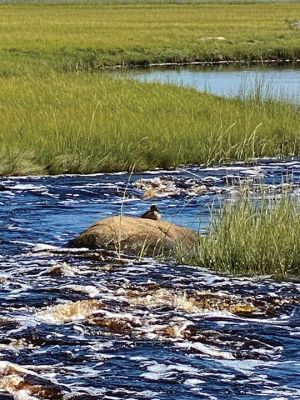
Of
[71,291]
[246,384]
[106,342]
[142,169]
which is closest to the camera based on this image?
[246,384]

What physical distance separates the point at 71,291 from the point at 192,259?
1771mm

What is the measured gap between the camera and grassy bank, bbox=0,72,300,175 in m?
18.6

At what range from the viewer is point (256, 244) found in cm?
1100

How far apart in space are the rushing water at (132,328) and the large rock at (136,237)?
24 cm

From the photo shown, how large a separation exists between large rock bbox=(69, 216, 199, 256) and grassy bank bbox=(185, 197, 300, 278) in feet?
2.22

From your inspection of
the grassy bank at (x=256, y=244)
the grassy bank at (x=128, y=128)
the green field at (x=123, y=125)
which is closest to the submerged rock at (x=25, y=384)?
the grassy bank at (x=256, y=244)

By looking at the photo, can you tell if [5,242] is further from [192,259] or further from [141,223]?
[192,259]

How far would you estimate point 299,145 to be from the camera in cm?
2127

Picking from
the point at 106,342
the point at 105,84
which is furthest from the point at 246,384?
the point at 105,84

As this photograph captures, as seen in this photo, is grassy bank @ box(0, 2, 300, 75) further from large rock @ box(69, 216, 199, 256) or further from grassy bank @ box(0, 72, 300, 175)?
large rock @ box(69, 216, 199, 256)

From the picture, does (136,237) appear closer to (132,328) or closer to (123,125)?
(132,328)

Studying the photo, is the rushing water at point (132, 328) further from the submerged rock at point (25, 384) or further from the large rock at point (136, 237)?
the large rock at point (136, 237)

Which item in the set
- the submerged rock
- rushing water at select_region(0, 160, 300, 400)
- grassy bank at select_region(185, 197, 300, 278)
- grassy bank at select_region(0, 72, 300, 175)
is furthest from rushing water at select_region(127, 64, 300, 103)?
the submerged rock

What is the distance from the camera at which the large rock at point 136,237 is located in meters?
11.9
